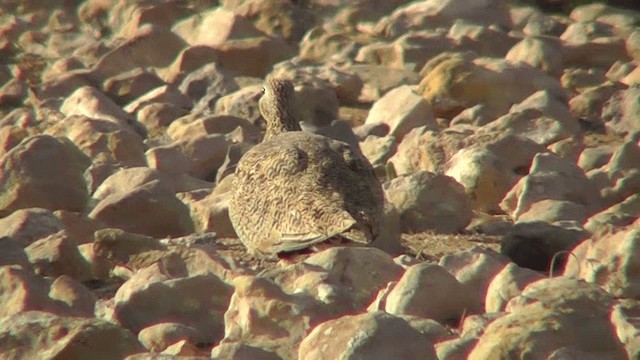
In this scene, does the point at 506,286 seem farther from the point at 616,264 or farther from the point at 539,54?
the point at 539,54

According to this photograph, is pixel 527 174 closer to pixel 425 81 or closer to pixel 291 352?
pixel 425 81

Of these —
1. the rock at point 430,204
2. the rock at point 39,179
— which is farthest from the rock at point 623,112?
the rock at point 39,179

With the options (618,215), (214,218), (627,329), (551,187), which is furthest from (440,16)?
(627,329)

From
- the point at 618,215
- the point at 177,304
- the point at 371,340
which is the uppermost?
the point at 371,340

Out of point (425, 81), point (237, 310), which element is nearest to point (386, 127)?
point (425, 81)

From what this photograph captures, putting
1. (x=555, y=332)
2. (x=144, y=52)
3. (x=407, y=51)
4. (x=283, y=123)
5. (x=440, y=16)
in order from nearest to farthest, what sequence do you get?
(x=555, y=332) < (x=283, y=123) < (x=407, y=51) < (x=144, y=52) < (x=440, y=16)

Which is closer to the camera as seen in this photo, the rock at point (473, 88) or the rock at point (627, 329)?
the rock at point (627, 329)

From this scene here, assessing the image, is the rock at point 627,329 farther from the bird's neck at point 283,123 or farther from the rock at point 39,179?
the rock at point 39,179

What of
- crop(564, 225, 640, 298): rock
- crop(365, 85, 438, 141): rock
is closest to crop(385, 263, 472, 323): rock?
crop(564, 225, 640, 298): rock
